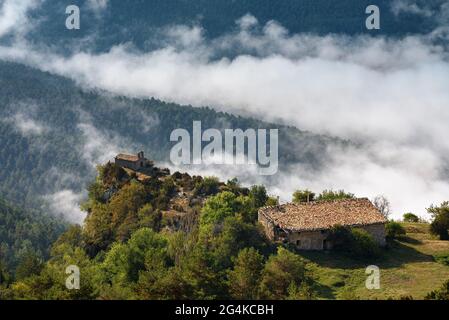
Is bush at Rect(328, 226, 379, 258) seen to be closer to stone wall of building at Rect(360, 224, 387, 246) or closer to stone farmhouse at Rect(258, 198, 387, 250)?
stone farmhouse at Rect(258, 198, 387, 250)

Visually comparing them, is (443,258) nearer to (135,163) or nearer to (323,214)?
(323,214)

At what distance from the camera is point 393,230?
90750mm

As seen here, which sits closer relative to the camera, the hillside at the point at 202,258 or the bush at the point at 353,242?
the hillside at the point at 202,258

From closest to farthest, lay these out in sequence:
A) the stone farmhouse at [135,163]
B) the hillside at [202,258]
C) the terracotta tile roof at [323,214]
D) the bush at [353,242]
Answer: the hillside at [202,258]
the bush at [353,242]
the terracotta tile roof at [323,214]
the stone farmhouse at [135,163]

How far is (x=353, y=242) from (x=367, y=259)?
8.65 feet

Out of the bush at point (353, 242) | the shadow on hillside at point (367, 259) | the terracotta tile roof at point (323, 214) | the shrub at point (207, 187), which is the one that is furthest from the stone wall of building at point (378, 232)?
the shrub at point (207, 187)

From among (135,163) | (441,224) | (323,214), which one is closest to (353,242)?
(323,214)

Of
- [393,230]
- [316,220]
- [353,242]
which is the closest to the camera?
[353,242]

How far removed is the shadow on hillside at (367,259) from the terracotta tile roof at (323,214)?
3.38 meters

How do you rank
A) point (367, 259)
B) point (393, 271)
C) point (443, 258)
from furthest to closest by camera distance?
point (443, 258) < point (367, 259) < point (393, 271)

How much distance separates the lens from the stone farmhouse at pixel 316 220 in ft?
278

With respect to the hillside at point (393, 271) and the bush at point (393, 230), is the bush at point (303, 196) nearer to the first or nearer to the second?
the bush at point (393, 230)
